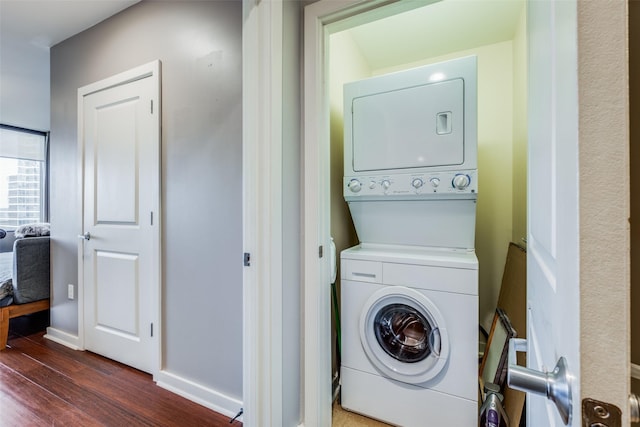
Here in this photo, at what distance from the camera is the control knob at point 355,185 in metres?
1.77

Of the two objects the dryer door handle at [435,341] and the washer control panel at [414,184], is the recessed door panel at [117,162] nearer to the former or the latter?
the washer control panel at [414,184]

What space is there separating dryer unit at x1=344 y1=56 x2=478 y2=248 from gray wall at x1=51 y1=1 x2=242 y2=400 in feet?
2.46

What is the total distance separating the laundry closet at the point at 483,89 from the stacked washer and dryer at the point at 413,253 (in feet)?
0.88

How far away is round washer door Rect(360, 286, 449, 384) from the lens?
4.58 ft

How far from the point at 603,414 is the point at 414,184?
1.43 m

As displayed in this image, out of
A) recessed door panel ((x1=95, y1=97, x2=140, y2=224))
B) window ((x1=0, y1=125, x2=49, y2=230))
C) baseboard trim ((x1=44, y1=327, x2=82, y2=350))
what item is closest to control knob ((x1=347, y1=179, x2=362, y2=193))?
recessed door panel ((x1=95, y1=97, x2=140, y2=224))

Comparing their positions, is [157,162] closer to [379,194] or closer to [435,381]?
[379,194]

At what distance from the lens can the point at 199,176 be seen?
1634mm

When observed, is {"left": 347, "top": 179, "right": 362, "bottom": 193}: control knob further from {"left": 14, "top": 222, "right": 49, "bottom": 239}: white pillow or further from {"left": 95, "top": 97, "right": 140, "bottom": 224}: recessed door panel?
{"left": 14, "top": 222, "right": 49, "bottom": 239}: white pillow

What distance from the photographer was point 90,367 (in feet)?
6.43

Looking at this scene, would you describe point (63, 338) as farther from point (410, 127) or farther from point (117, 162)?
point (410, 127)

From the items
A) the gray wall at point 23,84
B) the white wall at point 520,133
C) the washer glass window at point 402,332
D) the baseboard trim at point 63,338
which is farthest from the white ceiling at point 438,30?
the baseboard trim at point 63,338

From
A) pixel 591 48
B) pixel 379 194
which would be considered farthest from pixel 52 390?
pixel 591 48

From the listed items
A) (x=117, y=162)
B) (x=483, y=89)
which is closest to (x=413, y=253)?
(x=483, y=89)
